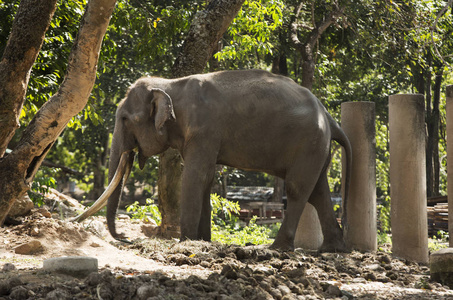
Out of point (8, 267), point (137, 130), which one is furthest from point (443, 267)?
point (8, 267)

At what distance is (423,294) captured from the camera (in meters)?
5.58

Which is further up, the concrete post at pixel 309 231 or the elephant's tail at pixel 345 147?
the elephant's tail at pixel 345 147

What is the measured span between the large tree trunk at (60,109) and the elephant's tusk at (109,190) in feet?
7.96

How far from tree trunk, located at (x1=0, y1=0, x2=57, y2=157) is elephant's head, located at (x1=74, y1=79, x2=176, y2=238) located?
271cm

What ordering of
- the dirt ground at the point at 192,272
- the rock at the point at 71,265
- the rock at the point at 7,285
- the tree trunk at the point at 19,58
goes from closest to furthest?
the rock at the point at 7,285 < the dirt ground at the point at 192,272 < the tree trunk at the point at 19,58 < the rock at the point at 71,265

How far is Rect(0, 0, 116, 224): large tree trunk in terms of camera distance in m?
4.68

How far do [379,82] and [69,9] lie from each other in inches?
560

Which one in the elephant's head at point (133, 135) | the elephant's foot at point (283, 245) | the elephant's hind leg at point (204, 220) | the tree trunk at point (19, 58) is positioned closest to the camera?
the tree trunk at point (19, 58)

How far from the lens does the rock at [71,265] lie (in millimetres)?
4805

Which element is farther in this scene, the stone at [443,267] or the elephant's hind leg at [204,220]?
the elephant's hind leg at [204,220]

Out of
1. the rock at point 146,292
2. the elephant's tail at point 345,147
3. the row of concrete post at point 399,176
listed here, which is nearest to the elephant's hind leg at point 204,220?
the elephant's tail at point 345,147

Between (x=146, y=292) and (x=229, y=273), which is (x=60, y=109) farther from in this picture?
(x=229, y=273)

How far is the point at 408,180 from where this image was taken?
7820 mm

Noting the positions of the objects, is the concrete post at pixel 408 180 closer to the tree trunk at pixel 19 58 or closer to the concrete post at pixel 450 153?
the concrete post at pixel 450 153
